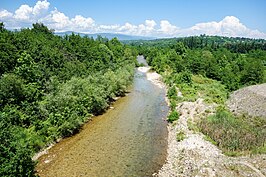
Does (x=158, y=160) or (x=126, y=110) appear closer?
(x=158, y=160)

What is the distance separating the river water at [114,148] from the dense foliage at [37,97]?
222 centimetres

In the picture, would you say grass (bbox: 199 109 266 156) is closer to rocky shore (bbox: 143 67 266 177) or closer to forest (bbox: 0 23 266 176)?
forest (bbox: 0 23 266 176)

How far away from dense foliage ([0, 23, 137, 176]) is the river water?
2.22 meters

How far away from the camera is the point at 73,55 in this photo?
57.0 metres

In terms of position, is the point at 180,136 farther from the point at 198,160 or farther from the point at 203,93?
the point at 203,93

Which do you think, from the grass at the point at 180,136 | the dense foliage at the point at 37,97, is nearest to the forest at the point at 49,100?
the dense foliage at the point at 37,97

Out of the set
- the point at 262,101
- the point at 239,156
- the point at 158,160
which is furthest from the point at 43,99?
the point at 262,101

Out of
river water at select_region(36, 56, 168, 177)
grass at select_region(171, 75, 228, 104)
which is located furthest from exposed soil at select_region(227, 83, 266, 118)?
river water at select_region(36, 56, 168, 177)

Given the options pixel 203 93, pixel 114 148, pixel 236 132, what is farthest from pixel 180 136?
pixel 203 93

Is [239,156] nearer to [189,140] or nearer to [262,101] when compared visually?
[189,140]

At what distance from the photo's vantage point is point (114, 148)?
1214 inches

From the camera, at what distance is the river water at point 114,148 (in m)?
25.9

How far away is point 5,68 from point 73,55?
72.3 ft

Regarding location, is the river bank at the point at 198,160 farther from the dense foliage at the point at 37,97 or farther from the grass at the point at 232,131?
the dense foliage at the point at 37,97
